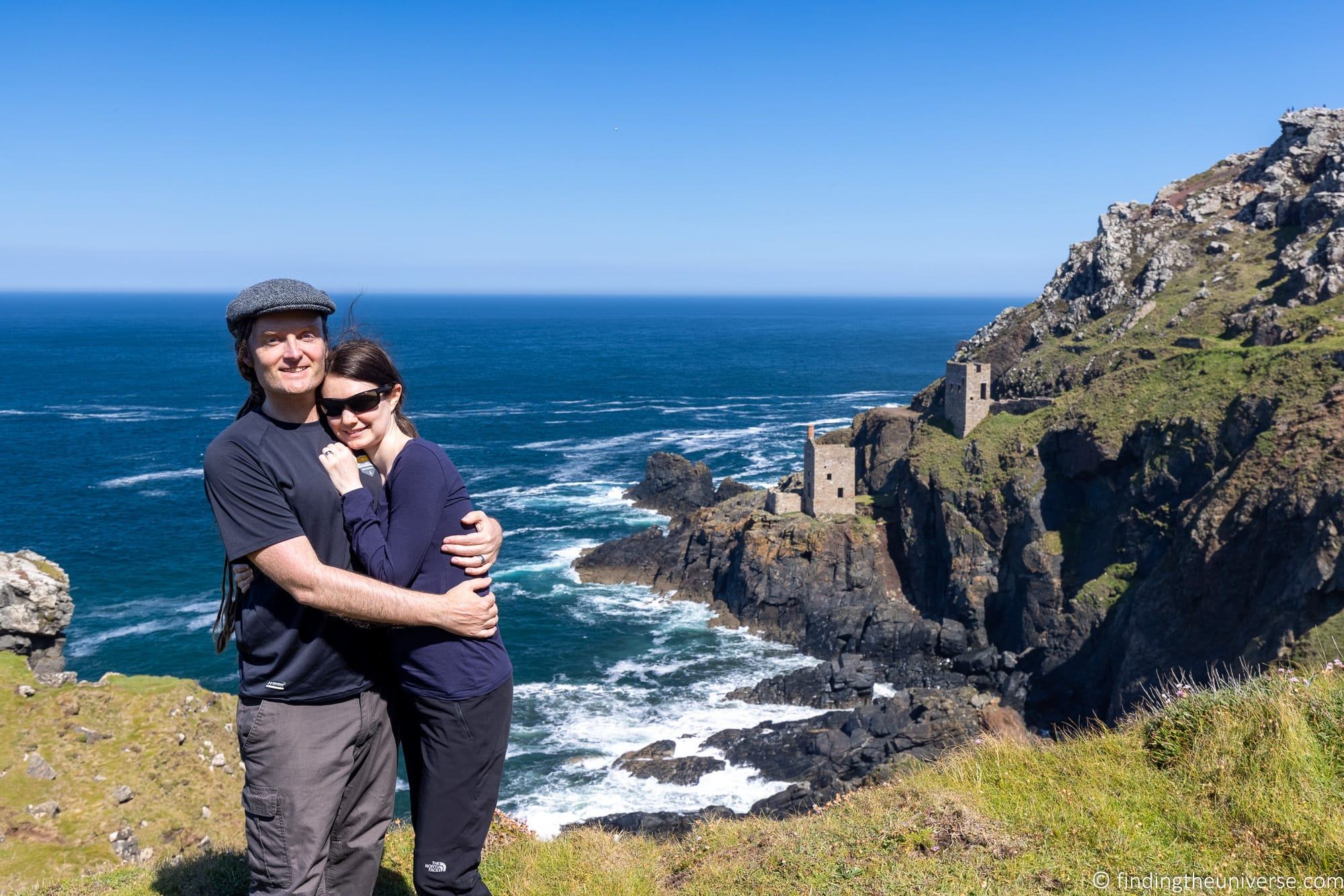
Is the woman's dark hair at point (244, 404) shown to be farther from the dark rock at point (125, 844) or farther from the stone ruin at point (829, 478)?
the stone ruin at point (829, 478)

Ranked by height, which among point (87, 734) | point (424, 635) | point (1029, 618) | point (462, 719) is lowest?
point (1029, 618)

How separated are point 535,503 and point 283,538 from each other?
200 ft

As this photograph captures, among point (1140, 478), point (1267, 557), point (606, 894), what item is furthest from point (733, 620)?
point (606, 894)

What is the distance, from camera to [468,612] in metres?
5.14

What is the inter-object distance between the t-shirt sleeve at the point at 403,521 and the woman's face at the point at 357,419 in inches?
13.1

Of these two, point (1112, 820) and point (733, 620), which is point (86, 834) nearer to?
point (1112, 820)

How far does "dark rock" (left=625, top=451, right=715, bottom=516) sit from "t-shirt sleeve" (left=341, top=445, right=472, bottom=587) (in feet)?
181

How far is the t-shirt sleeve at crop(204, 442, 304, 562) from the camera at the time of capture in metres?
4.86

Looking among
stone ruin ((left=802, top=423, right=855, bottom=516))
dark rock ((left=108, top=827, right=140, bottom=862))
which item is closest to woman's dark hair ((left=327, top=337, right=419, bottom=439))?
dark rock ((left=108, top=827, right=140, bottom=862))

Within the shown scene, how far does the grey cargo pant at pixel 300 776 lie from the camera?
17.2ft

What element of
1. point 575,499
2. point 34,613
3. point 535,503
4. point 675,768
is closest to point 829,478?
point 675,768

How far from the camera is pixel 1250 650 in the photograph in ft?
88.8

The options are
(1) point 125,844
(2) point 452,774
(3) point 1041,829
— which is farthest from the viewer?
(1) point 125,844

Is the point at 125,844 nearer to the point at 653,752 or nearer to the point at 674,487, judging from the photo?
the point at 653,752
